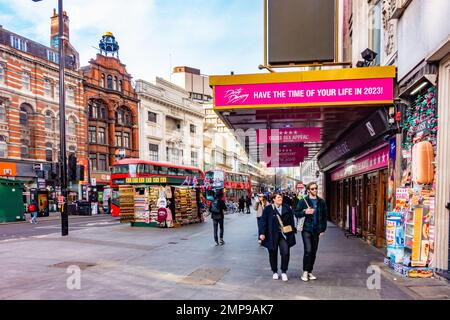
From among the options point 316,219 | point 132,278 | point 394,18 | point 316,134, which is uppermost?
point 394,18

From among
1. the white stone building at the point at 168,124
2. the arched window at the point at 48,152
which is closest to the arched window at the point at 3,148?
the arched window at the point at 48,152

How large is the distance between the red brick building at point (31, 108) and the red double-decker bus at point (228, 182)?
14947 mm

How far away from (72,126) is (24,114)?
5.71 metres

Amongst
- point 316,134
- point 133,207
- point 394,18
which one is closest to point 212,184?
point 133,207

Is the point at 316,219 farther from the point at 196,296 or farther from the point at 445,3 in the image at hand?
the point at 445,3

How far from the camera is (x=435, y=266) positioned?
6.59 metres

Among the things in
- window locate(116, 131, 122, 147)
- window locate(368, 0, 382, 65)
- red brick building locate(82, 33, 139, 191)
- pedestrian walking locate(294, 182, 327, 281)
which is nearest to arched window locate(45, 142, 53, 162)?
red brick building locate(82, 33, 139, 191)

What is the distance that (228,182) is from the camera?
121ft

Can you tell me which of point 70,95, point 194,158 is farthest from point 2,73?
point 194,158

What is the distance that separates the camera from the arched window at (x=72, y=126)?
3981 centimetres

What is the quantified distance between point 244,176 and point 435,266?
3544 cm

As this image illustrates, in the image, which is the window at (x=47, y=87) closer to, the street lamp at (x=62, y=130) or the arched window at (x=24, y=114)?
the arched window at (x=24, y=114)

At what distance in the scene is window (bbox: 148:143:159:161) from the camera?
51259mm
